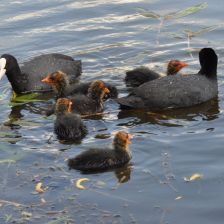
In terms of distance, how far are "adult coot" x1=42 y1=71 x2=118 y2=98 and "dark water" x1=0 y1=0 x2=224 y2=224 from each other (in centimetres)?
23

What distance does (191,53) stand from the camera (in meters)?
10.6

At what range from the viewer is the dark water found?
664 centimetres

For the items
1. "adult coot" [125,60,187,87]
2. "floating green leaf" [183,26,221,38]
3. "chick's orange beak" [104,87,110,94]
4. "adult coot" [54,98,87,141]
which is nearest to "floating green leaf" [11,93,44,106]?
"chick's orange beak" [104,87,110,94]

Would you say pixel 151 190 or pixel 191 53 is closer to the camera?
pixel 151 190

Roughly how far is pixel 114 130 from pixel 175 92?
3.48 feet

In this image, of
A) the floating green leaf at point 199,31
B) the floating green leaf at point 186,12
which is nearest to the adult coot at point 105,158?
the floating green leaf at point 199,31

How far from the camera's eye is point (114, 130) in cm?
844

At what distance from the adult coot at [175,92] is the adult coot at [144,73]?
1.21 feet

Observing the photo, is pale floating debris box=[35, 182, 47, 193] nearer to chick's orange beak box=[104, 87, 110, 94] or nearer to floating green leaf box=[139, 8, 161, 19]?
chick's orange beak box=[104, 87, 110, 94]

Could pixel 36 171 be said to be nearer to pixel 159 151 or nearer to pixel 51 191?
pixel 51 191

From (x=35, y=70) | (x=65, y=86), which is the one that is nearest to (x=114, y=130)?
(x=65, y=86)

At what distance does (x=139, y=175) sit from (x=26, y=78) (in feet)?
11.4

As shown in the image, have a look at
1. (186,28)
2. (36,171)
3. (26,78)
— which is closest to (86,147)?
(36,171)

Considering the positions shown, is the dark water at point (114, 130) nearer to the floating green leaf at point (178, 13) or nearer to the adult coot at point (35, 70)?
the floating green leaf at point (178, 13)
